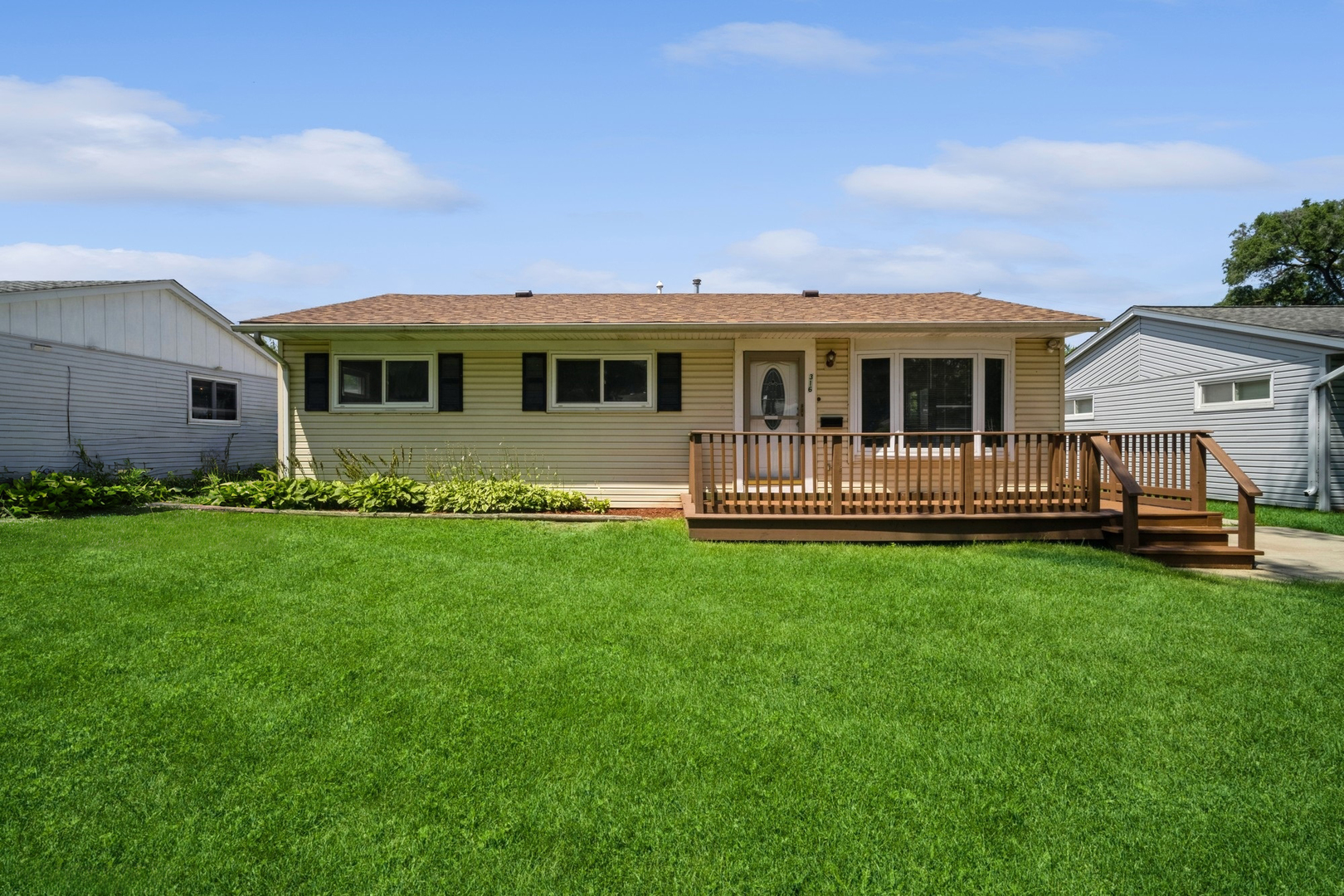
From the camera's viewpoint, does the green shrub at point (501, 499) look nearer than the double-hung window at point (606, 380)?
Yes

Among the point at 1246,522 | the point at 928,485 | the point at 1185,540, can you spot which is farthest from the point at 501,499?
the point at 1246,522

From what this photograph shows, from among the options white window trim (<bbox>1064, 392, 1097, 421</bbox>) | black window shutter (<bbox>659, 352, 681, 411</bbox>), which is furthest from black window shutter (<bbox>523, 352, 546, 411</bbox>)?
white window trim (<bbox>1064, 392, 1097, 421</bbox>)

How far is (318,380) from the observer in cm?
1170

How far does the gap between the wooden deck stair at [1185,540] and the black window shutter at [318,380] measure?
434 inches

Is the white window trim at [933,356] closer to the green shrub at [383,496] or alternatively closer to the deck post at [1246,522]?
the deck post at [1246,522]

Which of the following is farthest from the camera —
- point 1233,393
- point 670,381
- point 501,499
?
point 1233,393

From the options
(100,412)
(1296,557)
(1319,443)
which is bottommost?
(1296,557)

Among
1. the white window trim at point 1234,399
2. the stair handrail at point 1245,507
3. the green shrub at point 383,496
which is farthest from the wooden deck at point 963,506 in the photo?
the white window trim at point 1234,399

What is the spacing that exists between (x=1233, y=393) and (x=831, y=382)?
9044mm

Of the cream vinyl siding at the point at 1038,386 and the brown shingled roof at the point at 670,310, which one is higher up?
the brown shingled roof at the point at 670,310

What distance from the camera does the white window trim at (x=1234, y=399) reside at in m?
13.7

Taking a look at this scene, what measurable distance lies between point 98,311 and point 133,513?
572 cm

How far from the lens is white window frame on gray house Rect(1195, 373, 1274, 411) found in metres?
13.7

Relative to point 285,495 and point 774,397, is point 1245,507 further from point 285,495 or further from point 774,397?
point 285,495
